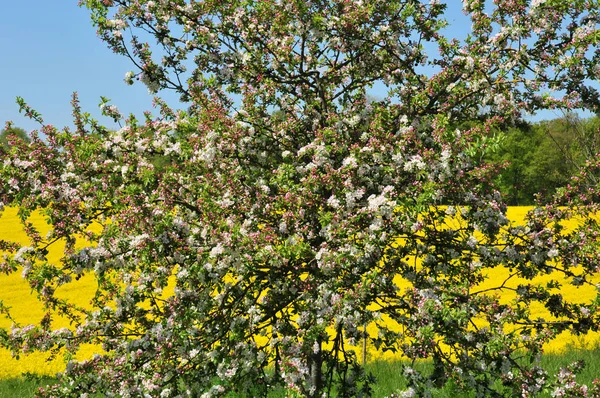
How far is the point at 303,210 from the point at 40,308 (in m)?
23.5

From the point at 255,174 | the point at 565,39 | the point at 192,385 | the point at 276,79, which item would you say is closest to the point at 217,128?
the point at 255,174

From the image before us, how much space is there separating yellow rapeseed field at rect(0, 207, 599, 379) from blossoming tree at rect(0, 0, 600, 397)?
3818 mm

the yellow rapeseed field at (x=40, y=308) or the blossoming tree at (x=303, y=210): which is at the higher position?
the yellow rapeseed field at (x=40, y=308)

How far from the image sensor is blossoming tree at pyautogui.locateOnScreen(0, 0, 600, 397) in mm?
6562

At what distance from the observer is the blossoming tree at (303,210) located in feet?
21.5

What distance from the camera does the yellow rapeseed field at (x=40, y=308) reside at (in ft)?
55.9

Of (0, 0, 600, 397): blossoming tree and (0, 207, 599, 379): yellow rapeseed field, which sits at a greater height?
(0, 207, 599, 379): yellow rapeseed field

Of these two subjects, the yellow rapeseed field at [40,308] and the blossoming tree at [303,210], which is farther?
the yellow rapeseed field at [40,308]

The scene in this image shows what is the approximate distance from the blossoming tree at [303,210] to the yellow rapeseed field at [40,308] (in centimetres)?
382

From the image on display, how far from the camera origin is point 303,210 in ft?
22.8

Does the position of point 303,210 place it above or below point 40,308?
below

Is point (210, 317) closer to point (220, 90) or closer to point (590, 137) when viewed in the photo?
point (220, 90)

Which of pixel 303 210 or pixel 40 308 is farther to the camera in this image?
pixel 40 308

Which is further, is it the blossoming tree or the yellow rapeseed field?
the yellow rapeseed field
